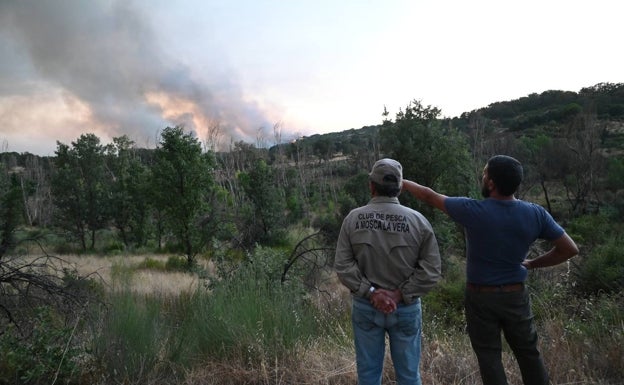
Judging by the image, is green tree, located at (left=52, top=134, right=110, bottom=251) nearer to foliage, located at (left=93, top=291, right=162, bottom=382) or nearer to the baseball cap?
foliage, located at (left=93, top=291, right=162, bottom=382)

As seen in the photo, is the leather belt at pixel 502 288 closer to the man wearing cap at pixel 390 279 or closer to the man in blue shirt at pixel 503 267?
the man in blue shirt at pixel 503 267

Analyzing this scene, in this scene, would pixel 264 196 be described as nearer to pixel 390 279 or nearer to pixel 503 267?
pixel 503 267

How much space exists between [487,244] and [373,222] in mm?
863

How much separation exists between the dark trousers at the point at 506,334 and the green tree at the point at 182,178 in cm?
1760

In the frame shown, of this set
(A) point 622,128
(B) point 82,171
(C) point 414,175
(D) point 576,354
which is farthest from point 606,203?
(B) point 82,171

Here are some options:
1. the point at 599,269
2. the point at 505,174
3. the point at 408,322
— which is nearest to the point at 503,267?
the point at 505,174

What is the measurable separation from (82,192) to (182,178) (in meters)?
19.0

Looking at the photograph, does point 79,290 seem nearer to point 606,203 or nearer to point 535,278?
point 535,278

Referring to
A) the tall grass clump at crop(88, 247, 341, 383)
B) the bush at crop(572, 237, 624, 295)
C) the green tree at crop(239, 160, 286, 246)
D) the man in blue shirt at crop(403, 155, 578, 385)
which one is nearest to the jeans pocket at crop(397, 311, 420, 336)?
the man in blue shirt at crop(403, 155, 578, 385)

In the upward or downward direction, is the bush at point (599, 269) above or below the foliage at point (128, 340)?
below

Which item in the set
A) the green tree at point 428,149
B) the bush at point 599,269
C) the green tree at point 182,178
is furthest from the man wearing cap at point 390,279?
the green tree at point 182,178

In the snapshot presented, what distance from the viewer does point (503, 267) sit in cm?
291

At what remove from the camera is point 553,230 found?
9.52 feet

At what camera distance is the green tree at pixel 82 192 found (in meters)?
33.8
